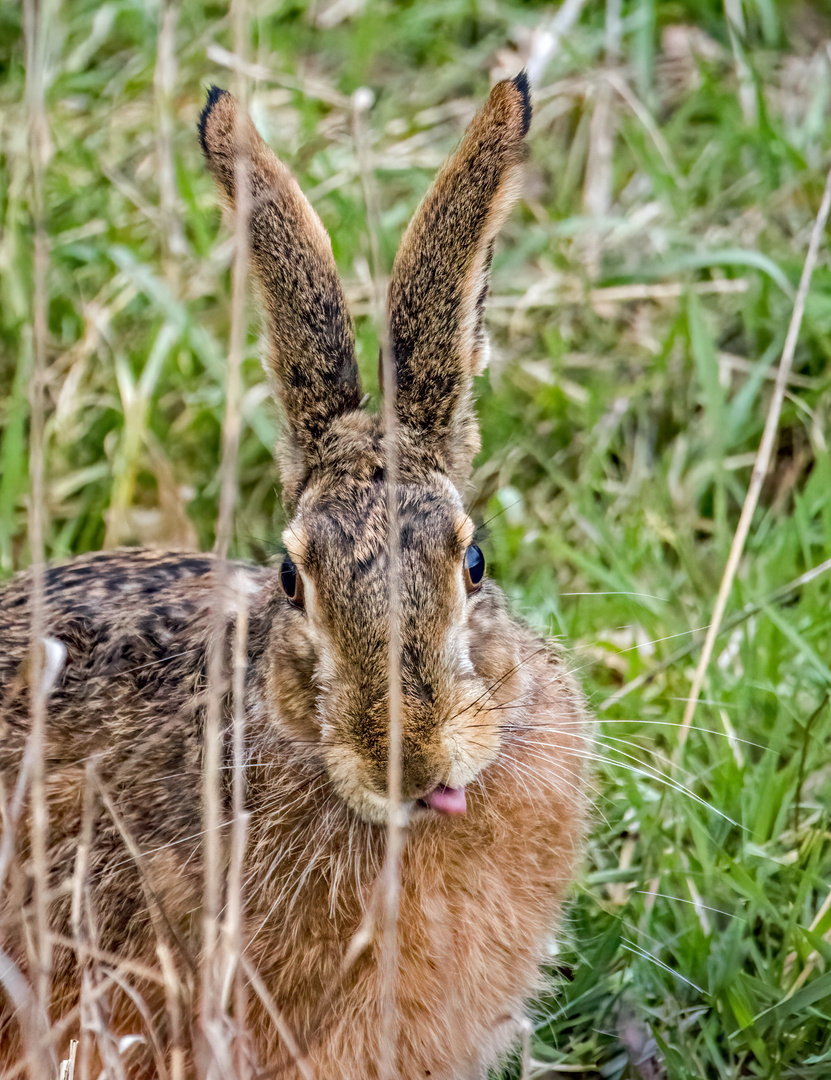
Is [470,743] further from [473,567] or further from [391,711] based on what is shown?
[473,567]

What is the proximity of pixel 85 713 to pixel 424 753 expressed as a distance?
1.08 meters

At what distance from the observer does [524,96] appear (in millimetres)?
2857

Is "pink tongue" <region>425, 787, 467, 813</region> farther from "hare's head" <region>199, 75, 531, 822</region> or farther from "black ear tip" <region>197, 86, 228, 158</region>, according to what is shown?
"black ear tip" <region>197, 86, 228, 158</region>

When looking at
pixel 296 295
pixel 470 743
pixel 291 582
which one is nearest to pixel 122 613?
pixel 291 582

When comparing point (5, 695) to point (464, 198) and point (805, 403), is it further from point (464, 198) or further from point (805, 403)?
point (805, 403)

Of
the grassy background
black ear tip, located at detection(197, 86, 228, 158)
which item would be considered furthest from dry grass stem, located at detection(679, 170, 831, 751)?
black ear tip, located at detection(197, 86, 228, 158)

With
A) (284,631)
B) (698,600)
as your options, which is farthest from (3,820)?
(698,600)

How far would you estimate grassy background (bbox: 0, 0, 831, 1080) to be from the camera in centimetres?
314

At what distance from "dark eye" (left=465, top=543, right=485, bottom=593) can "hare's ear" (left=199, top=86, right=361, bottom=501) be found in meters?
0.39

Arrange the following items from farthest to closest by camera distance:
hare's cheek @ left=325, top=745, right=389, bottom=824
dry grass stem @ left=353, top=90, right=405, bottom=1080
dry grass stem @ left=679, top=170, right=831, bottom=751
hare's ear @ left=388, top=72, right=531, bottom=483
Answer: dry grass stem @ left=679, top=170, right=831, bottom=751
hare's ear @ left=388, top=72, right=531, bottom=483
hare's cheek @ left=325, top=745, right=389, bottom=824
dry grass stem @ left=353, top=90, right=405, bottom=1080

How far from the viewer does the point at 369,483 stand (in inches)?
104

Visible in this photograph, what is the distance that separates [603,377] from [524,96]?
2094mm

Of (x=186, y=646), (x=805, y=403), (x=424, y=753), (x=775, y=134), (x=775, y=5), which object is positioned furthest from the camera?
(x=775, y=5)

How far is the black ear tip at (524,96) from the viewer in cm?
283
